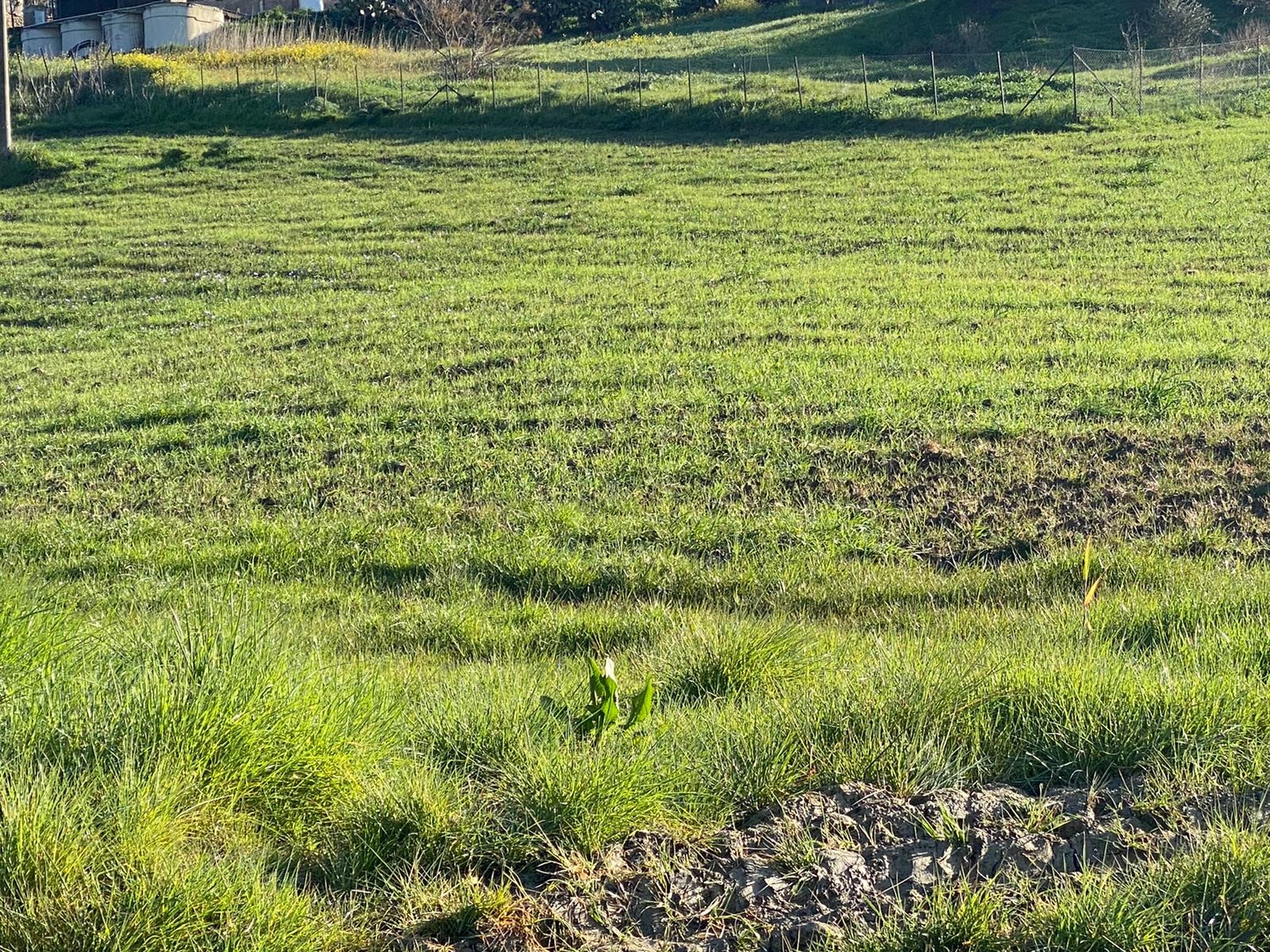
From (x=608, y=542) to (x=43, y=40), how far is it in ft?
226

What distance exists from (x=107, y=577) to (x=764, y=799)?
205 inches

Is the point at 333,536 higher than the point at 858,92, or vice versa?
the point at 858,92

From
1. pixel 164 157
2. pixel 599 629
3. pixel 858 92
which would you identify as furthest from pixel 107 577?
pixel 858 92

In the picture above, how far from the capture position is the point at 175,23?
55875mm

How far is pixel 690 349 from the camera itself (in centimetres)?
1173

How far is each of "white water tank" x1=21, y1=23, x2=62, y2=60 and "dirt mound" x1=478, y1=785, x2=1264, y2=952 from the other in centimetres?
7057

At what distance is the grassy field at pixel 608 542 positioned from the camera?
283cm

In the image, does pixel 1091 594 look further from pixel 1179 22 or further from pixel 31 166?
pixel 1179 22

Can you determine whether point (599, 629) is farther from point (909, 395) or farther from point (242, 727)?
point (909, 395)

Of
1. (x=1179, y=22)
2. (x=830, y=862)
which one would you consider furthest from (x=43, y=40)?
(x=830, y=862)

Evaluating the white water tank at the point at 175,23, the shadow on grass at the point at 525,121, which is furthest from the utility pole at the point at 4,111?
the white water tank at the point at 175,23

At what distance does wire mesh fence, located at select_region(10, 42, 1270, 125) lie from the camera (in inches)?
1085

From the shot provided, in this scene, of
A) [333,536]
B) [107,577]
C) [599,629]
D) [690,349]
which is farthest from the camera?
[690,349]

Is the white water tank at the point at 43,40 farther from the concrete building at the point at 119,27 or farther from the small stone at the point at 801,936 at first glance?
the small stone at the point at 801,936
